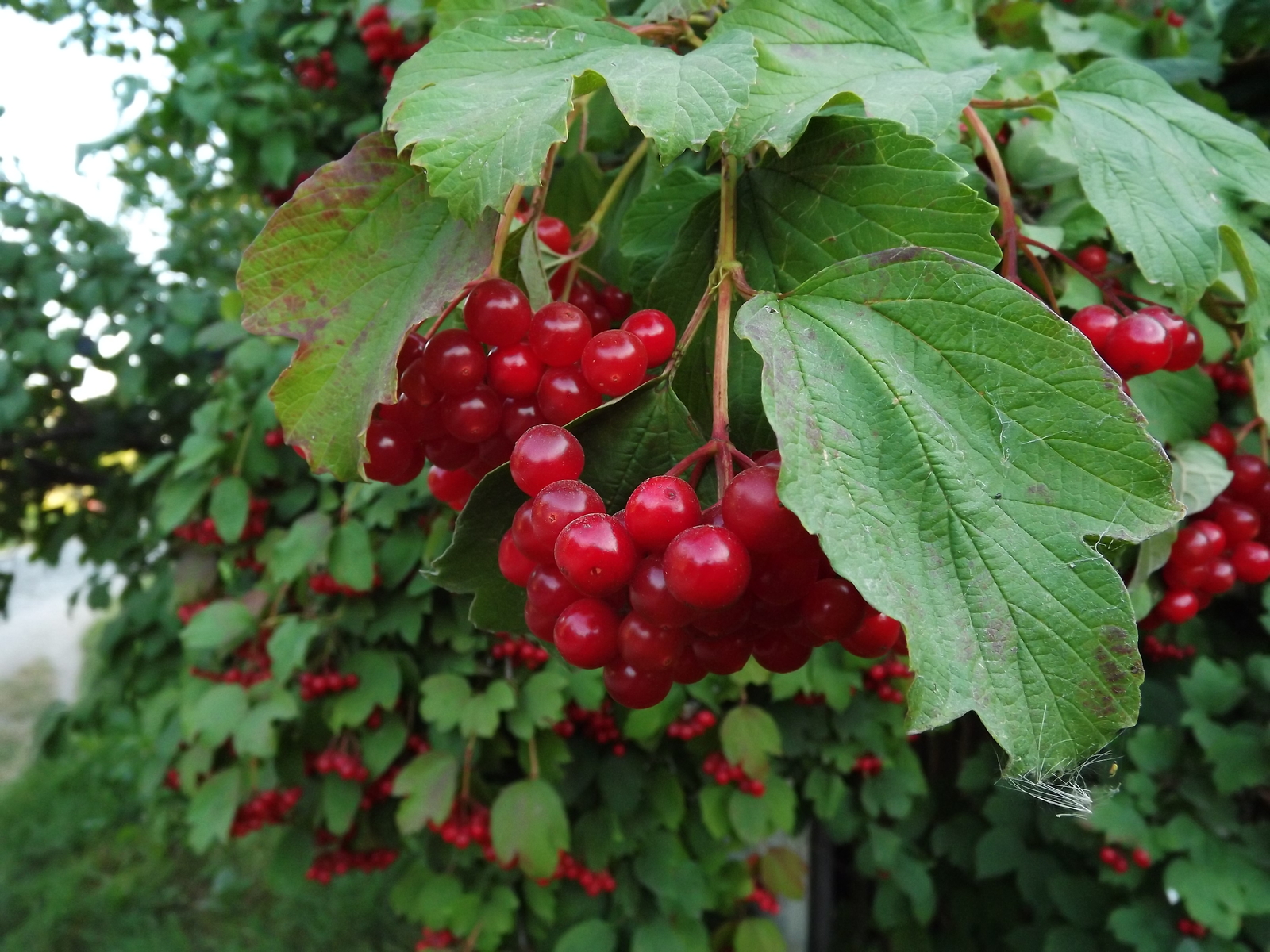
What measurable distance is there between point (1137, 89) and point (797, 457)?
66cm

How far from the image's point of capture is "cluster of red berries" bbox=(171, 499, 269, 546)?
2104 mm

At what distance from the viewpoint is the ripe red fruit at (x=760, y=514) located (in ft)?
1.56

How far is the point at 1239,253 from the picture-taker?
710mm

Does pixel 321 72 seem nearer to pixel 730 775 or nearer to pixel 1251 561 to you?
pixel 730 775

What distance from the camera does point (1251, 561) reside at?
35.9 inches

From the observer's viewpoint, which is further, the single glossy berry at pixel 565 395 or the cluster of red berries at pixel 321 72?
the cluster of red berries at pixel 321 72

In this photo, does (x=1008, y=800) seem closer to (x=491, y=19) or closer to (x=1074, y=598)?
(x=1074, y=598)

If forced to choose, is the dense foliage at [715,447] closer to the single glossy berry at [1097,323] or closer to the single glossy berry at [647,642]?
the single glossy berry at [1097,323]

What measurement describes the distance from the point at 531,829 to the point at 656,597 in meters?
1.42

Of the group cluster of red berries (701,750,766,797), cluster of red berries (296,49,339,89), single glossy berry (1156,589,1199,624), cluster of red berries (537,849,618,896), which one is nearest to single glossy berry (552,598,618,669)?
single glossy berry (1156,589,1199,624)

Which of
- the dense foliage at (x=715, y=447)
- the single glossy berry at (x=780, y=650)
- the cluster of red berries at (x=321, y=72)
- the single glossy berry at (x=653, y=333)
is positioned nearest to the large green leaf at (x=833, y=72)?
the dense foliage at (x=715, y=447)

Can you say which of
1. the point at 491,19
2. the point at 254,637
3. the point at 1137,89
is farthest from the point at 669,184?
the point at 254,637

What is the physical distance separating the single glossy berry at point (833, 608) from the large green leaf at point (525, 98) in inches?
11.0

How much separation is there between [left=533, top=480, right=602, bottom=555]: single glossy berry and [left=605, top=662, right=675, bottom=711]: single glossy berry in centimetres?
10
